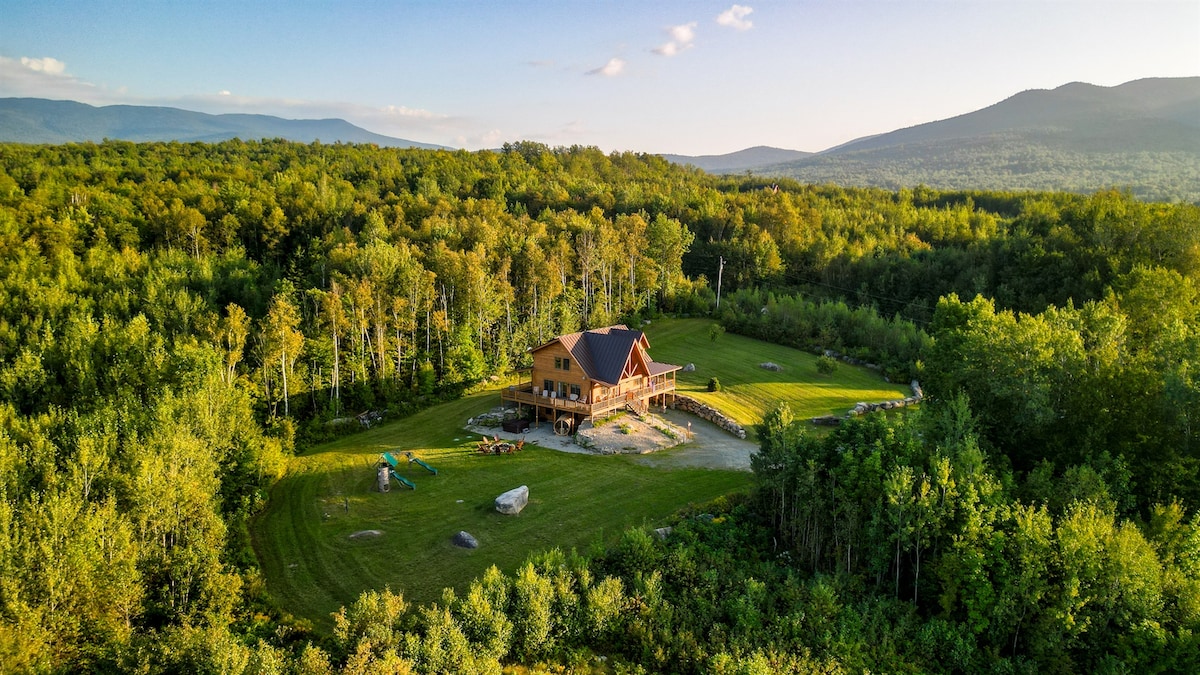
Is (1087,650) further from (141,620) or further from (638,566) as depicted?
(141,620)

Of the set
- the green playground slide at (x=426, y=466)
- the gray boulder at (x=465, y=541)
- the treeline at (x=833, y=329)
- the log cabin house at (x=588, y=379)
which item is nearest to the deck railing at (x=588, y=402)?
the log cabin house at (x=588, y=379)

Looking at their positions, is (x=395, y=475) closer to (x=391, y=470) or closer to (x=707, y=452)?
→ (x=391, y=470)

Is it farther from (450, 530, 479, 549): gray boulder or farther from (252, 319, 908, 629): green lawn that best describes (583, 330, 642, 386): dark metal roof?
(450, 530, 479, 549): gray boulder

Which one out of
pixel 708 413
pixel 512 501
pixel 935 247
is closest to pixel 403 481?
pixel 512 501

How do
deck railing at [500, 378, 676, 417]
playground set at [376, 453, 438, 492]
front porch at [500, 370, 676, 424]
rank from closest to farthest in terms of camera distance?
1. playground set at [376, 453, 438, 492]
2. deck railing at [500, 378, 676, 417]
3. front porch at [500, 370, 676, 424]

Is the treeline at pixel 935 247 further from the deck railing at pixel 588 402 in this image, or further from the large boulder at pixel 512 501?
the large boulder at pixel 512 501

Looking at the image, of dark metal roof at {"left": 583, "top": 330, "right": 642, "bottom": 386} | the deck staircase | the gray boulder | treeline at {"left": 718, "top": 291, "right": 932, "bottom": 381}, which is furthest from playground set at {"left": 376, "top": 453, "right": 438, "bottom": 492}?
treeline at {"left": 718, "top": 291, "right": 932, "bottom": 381}
